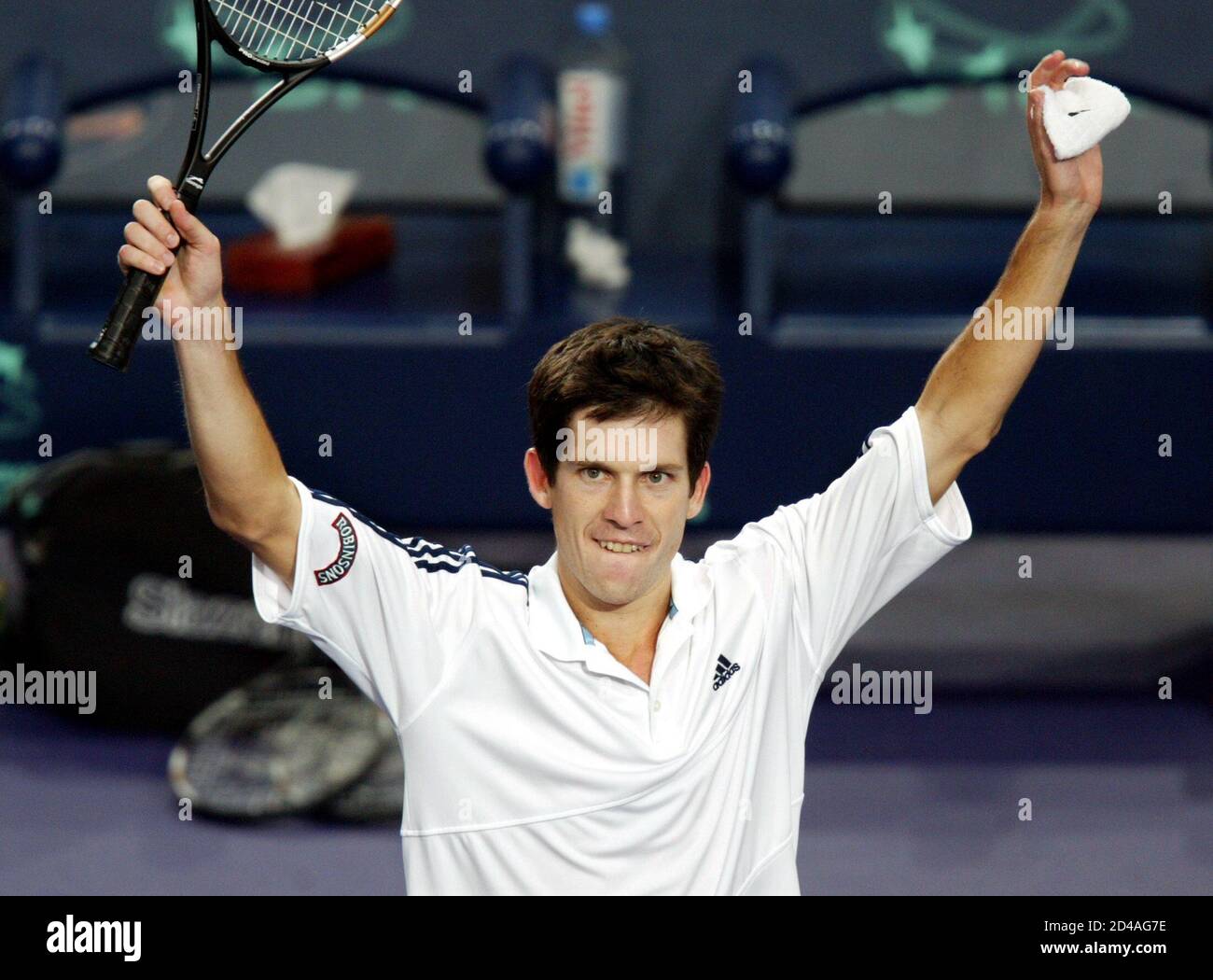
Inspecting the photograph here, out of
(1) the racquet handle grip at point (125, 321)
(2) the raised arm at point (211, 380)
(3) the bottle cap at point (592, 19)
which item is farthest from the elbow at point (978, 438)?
(3) the bottle cap at point (592, 19)

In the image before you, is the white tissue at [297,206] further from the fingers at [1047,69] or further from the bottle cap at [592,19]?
the fingers at [1047,69]

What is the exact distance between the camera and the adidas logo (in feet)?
5.68

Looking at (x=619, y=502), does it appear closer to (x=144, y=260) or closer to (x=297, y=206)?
(x=144, y=260)

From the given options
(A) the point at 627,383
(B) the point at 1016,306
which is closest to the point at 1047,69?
Result: (B) the point at 1016,306

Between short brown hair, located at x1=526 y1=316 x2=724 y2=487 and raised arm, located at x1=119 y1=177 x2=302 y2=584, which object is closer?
raised arm, located at x1=119 y1=177 x2=302 y2=584

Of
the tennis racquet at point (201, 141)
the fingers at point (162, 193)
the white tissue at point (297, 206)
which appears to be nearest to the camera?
the fingers at point (162, 193)

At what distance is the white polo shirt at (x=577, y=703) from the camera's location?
1656mm

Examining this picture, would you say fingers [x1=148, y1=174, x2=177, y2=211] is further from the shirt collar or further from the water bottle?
the water bottle

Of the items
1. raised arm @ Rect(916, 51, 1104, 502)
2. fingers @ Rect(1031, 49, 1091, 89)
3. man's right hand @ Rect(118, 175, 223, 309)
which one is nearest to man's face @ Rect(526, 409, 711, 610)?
raised arm @ Rect(916, 51, 1104, 502)

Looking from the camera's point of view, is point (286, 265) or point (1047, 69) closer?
point (1047, 69)

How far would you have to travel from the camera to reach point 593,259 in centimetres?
452

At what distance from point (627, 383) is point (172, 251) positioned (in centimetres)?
41

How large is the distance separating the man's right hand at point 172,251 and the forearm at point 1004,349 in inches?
25.6
